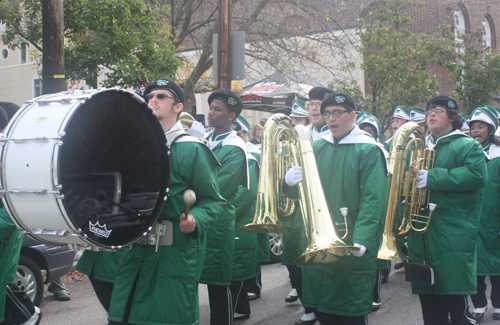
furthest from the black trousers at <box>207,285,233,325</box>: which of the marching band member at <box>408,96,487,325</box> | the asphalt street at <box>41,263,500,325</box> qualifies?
the marching band member at <box>408,96,487,325</box>

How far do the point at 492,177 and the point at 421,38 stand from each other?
10.4m

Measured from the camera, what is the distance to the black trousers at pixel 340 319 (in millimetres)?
3338

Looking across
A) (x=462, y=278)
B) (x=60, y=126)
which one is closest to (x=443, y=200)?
(x=462, y=278)

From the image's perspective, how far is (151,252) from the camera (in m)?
2.89

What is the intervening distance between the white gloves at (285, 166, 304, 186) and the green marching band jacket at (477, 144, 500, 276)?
262 cm

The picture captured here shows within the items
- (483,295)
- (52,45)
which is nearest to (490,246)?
(483,295)

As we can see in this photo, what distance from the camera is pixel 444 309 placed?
4.11 metres

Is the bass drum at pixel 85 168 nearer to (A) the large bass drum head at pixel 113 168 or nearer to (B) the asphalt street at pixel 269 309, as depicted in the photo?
(A) the large bass drum head at pixel 113 168

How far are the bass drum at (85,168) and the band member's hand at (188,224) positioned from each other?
18cm

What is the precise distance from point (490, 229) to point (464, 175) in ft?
4.53

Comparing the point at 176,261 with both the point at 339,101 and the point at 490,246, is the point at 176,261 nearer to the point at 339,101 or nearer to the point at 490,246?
the point at 339,101

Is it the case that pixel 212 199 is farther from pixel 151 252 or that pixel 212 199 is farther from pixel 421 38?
pixel 421 38

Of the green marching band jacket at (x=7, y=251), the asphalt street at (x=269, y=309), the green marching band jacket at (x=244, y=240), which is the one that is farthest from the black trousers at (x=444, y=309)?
the green marching band jacket at (x=7, y=251)

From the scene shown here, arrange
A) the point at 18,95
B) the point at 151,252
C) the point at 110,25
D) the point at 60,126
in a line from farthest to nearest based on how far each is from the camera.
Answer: the point at 18,95, the point at 110,25, the point at 151,252, the point at 60,126
